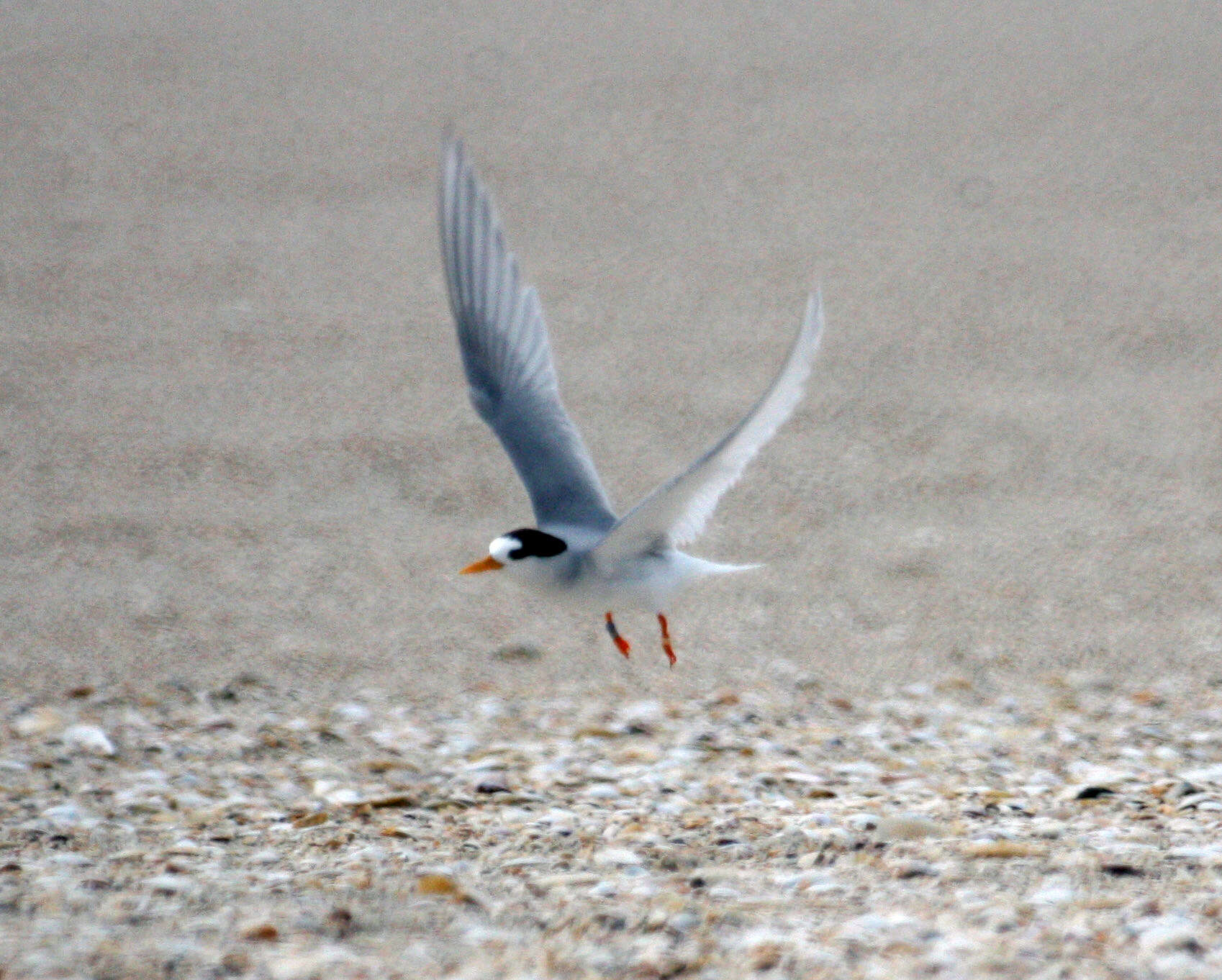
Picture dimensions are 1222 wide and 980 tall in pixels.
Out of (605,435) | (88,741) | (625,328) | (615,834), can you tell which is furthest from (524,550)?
(625,328)

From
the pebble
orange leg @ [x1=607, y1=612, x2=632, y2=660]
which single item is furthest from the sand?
orange leg @ [x1=607, y1=612, x2=632, y2=660]

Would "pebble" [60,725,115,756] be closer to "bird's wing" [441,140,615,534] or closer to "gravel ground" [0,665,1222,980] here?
"gravel ground" [0,665,1222,980]

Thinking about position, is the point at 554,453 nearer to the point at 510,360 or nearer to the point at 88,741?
the point at 510,360

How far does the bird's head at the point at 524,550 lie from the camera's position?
3064 millimetres

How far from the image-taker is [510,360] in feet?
12.3

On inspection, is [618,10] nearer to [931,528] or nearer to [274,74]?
[274,74]

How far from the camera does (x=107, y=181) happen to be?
8172mm

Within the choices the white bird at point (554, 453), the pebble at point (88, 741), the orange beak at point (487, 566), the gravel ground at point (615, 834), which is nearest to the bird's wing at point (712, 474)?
the white bird at point (554, 453)

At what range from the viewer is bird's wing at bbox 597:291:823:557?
259 cm

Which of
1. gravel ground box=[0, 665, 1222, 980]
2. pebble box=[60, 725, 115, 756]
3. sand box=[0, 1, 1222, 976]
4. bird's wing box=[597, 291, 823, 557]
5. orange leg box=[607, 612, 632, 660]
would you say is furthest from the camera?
pebble box=[60, 725, 115, 756]

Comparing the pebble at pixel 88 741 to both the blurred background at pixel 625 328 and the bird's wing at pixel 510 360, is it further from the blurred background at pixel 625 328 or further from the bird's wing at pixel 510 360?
the bird's wing at pixel 510 360

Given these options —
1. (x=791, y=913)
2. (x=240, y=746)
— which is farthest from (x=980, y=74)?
(x=791, y=913)

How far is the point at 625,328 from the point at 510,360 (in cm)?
343

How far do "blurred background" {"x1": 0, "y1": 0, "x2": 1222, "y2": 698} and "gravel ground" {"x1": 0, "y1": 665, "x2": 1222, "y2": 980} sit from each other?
1.07ft
